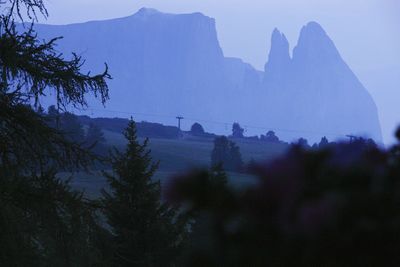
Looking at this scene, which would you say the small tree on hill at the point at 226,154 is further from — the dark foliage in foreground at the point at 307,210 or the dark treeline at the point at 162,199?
the dark foliage in foreground at the point at 307,210

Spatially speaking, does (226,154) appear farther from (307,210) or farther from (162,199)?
(307,210)

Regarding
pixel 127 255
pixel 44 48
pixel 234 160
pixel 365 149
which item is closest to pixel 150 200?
pixel 127 255

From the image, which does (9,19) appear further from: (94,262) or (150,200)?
(150,200)

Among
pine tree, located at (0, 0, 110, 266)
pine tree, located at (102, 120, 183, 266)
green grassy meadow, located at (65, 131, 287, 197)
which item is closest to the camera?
pine tree, located at (0, 0, 110, 266)

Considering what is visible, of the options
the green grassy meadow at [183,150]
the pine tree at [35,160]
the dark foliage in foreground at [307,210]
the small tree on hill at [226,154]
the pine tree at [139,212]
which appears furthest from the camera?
the green grassy meadow at [183,150]

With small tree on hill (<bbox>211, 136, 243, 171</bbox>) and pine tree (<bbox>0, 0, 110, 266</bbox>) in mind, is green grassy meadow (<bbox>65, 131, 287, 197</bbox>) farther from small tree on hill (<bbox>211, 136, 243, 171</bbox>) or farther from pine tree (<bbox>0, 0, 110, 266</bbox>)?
pine tree (<bbox>0, 0, 110, 266</bbox>)

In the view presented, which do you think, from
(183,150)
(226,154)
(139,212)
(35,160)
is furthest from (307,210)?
(183,150)

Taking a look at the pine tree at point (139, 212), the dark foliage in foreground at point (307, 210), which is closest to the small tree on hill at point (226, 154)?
the pine tree at point (139, 212)

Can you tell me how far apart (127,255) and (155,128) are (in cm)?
15813

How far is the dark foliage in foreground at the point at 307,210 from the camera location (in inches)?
53.8

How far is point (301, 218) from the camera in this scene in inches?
52.5

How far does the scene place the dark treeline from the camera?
140 cm

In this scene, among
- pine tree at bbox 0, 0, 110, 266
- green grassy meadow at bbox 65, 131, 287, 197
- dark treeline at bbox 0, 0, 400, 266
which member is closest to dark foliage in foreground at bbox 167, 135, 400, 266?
dark treeline at bbox 0, 0, 400, 266

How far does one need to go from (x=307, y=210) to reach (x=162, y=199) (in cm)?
274
